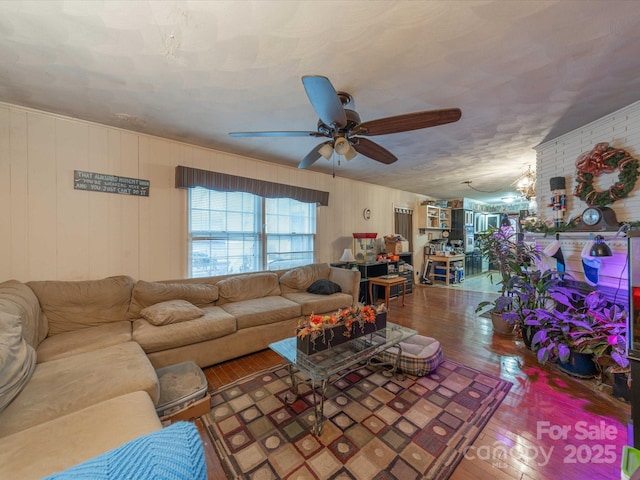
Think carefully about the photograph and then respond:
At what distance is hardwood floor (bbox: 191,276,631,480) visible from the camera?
4.62 feet

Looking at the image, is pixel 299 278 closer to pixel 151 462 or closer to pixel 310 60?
pixel 310 60

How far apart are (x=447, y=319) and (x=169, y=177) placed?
444cm

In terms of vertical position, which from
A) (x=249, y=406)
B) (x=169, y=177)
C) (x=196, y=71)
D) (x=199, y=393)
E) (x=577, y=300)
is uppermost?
(x=196, y=71)

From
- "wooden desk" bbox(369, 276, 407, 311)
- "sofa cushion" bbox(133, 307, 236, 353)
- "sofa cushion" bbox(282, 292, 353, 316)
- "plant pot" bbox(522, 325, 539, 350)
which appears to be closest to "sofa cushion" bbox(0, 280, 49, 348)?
"sofa cushion" bbox(133, 307, 236, 353)

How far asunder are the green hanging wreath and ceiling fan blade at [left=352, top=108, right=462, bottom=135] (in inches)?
78.6

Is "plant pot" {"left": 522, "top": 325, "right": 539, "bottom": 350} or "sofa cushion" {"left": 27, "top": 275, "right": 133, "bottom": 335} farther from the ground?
"sofa cushion" {"left": 27, "top": 275, "right": 133, "bottom": 335}

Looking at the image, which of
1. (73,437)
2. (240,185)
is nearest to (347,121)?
(240,185)

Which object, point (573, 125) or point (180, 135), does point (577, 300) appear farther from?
point (180, 135)

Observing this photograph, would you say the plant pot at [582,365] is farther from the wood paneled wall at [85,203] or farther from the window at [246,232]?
the wood paneled wall at [85,203]

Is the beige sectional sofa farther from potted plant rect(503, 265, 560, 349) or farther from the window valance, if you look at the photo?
potted plant rect(503, 265, 560, 349)

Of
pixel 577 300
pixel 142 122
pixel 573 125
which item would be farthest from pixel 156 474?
pixel 573 125

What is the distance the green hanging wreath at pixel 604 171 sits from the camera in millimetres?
2234

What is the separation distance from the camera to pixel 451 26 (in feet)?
4.39

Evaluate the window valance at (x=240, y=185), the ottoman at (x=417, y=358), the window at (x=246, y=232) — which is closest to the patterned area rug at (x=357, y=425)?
the ottoman at (x=417, y=358)
